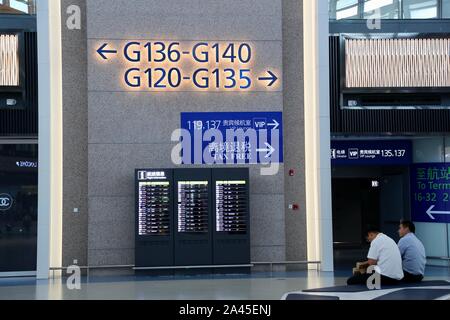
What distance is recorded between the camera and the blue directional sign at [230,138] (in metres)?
16.0

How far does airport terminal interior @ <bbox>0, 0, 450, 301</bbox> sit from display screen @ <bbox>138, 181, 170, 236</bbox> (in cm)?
3

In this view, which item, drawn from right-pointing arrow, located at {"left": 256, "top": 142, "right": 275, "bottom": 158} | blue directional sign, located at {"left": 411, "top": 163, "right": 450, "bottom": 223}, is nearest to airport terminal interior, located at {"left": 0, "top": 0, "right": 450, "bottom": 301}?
right-pointing arrow, located at {"left": 256, "top": 142, "right": 275, "bottom": 158}

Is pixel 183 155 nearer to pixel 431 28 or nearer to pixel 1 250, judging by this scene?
pixel 1 250

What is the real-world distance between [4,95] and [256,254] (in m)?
6.22

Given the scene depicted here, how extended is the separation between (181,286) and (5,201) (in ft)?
16.0

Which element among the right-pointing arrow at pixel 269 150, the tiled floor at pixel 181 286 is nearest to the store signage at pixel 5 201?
the tiled floor at pixel 181 286

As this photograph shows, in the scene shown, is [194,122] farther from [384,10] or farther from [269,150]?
[384,10]

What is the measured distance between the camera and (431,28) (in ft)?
55.5

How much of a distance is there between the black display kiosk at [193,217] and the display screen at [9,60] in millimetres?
3264

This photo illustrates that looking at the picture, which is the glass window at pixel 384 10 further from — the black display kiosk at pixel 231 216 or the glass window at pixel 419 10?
the black display kiosk at pixel 231 216

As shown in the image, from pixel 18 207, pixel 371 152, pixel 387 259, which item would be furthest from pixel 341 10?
pixel 18 207

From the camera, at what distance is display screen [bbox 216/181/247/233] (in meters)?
15.7
